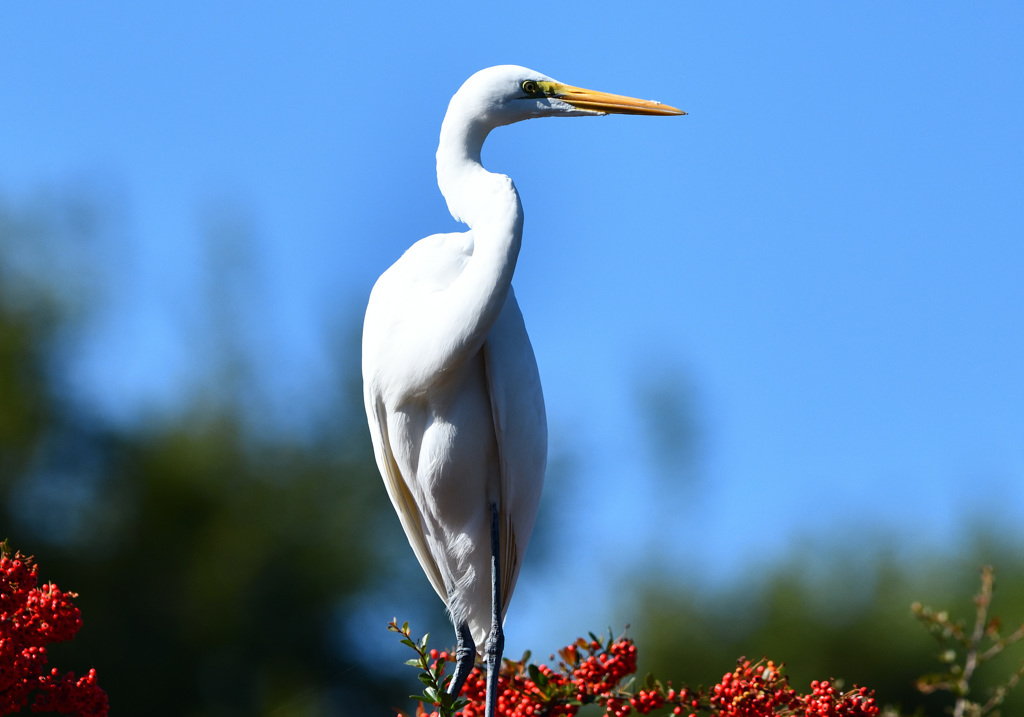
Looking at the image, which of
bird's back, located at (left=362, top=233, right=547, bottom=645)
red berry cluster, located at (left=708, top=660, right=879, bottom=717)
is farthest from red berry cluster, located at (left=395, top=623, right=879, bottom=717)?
bird's back, located at (left=362, top=233, right=547, bottom=645)

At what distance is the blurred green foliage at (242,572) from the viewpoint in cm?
867

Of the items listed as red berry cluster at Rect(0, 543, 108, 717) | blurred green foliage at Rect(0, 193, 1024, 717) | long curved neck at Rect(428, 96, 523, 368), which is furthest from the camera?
blurred green foliage at Rect(0, 193, 1024, 717)

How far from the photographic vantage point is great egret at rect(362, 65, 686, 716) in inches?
87.2

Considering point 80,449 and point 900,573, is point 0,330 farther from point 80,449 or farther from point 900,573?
point 900,573

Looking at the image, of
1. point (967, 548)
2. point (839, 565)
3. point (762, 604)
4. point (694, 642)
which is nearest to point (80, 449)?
point (694, 642)

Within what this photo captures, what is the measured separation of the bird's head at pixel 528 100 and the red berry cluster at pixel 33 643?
1278 mm

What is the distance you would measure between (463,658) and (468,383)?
62 centimetres

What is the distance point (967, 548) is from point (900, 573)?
74cm

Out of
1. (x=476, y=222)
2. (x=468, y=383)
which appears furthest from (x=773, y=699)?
(x=476, y=222)

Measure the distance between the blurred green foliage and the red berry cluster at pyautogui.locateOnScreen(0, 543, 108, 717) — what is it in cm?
673

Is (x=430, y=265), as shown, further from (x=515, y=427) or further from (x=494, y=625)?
(x=494, y=625)

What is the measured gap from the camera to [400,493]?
2516mm

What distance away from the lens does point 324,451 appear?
10.6 metres

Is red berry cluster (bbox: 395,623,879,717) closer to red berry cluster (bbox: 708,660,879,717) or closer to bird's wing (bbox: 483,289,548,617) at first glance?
red berry cluster (bbox: 708,660,879,717)
